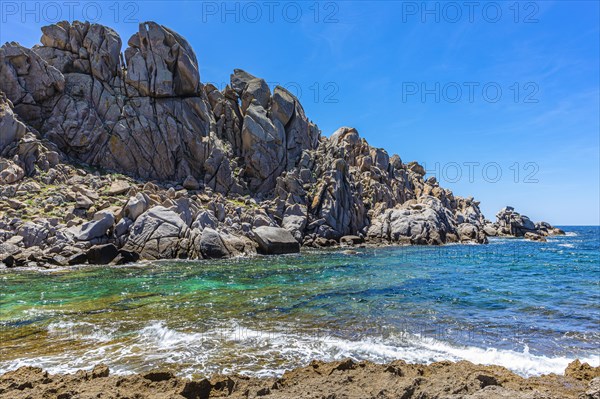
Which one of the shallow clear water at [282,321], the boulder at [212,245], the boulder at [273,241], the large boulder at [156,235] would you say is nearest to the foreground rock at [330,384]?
the shallow clear water at [282,321]

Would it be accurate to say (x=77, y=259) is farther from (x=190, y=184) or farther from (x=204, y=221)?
(x=190, y=184)

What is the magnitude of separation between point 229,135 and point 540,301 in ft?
199

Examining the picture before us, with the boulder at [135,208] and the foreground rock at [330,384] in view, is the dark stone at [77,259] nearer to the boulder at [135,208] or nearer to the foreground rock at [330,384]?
the boulder at [135,208]

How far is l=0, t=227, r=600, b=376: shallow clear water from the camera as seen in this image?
1056 centimetres

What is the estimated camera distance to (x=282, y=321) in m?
14.5

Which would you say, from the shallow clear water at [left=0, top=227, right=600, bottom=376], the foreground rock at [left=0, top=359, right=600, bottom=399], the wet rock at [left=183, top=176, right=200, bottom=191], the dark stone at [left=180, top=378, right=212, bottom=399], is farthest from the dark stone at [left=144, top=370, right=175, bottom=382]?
the wet rock at [left=183, top=176, right=200, bottom=191]

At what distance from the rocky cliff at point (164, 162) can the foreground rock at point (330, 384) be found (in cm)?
3042

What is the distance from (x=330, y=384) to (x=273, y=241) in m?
40.1

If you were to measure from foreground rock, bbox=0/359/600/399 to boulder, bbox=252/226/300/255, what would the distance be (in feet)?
126

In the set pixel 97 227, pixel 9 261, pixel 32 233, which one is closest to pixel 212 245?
pixel 97 227

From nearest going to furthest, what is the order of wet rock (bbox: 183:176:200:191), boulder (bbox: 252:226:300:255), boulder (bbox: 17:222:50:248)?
boulder (bbox: 17:222:50:248) < boulder (bbox: 252:226:300:255) < wet rock (bbox: 183:176:200:191)

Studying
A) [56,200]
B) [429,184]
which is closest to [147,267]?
[56,200]

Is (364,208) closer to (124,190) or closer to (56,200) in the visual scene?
(124,190)

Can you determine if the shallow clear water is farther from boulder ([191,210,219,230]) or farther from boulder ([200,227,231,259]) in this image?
boulder ([191,210,219,230])
